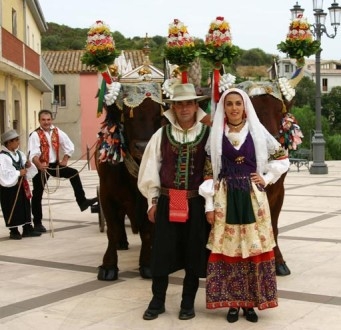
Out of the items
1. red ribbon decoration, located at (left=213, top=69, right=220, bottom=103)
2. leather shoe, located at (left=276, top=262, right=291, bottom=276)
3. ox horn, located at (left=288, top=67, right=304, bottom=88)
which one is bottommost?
leather shoe, located at (left=276, top=262, right=291, bottom=276)

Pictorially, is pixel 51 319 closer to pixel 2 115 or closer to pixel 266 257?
pixel 266 257

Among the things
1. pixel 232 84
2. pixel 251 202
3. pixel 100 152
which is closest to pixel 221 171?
pixel 251 202

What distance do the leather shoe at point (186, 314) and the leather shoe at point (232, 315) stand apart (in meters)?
0.28

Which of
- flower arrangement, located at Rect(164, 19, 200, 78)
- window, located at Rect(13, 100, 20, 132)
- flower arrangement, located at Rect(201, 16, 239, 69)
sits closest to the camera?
flower arrangement, located at Rect(201, 16, 239, 69)

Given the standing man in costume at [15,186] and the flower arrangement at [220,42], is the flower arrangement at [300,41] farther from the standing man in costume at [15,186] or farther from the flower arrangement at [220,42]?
the standing man in costume at [15,186]

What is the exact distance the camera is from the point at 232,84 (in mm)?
5746

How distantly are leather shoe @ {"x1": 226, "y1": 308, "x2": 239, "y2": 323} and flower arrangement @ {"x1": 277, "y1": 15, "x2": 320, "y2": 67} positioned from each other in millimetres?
2640

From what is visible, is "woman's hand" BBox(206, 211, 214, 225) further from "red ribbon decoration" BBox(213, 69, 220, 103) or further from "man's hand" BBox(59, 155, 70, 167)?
"man's hand" BBox(59, 155, 70, 167)

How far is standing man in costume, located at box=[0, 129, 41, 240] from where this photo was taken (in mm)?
8836

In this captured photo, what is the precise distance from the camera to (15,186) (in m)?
9.05

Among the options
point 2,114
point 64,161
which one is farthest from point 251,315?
point 2,114

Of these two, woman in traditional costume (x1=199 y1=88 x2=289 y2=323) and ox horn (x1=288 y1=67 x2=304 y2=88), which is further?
ox horn (x1=288 y1=67 x2=304 y2=88)

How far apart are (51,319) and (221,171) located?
5.59 feet

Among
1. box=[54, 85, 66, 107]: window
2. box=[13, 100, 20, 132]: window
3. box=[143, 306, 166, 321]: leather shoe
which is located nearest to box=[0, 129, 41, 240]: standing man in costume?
box=[143, 306, 166, 321]: leather shoe
